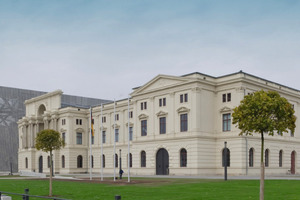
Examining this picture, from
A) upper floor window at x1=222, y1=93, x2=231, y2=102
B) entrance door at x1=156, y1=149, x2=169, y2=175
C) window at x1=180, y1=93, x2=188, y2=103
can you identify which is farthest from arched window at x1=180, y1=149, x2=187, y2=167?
upper floor window at x1=222, y1=93, x2=231, y2=102

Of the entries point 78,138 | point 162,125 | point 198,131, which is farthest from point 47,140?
point 78,138

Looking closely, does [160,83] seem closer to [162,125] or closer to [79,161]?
[162,125]

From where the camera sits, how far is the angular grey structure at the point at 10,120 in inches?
4060

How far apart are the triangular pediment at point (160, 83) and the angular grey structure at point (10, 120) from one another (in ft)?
143

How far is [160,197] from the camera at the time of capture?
2394 centimetres

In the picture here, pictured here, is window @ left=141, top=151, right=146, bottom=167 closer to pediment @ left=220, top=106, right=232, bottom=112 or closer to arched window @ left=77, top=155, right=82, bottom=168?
pediment @ left=220, top=106, right=232, bottom=112

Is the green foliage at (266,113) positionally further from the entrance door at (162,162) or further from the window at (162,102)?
the window at (162,102)

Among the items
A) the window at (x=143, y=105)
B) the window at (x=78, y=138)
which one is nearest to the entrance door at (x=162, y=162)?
the window at (x=143, y=105)

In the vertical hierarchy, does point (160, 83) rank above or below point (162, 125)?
above

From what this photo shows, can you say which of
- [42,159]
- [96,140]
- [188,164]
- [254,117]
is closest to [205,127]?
[188,164]

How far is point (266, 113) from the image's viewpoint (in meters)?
17.1

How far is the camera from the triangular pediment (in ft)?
187

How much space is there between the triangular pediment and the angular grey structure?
43.6m

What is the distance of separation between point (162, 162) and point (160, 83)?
11861 mm
